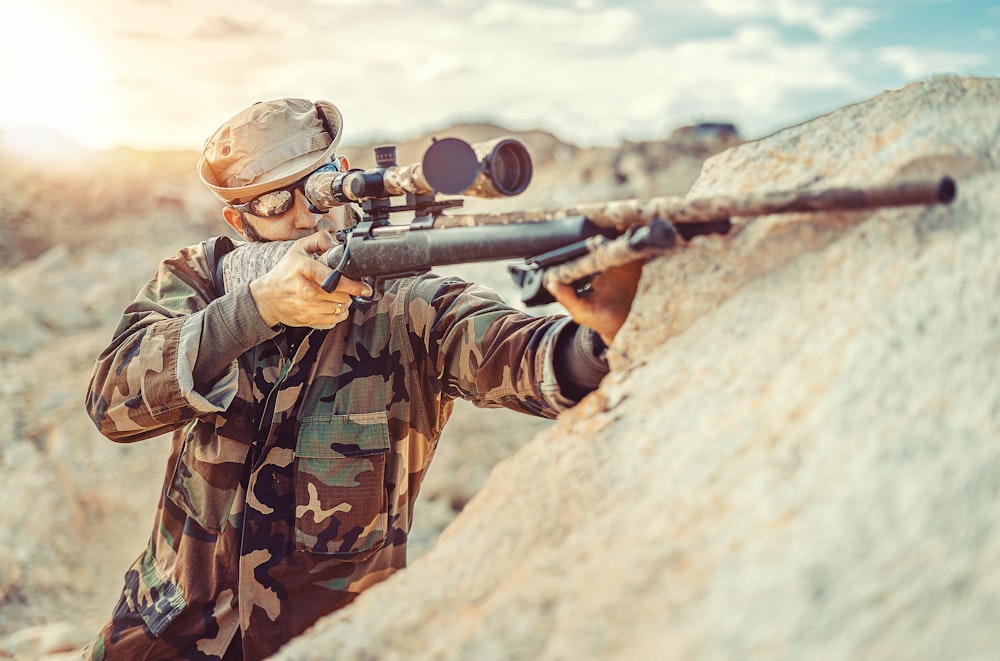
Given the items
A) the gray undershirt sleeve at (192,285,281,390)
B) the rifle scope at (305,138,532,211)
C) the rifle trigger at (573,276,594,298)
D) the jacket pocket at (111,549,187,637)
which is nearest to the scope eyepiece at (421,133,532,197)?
the rifle scope at (305,138,532,211)

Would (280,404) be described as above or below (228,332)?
below

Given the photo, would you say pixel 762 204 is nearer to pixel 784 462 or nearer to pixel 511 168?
pixel 784 462

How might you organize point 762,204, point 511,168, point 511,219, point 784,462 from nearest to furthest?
1. point 784,462
2. point 762,204
3. point 511,219
4. point 511,168

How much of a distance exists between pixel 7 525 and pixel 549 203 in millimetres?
8675

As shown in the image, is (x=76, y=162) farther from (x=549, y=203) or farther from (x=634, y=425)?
(x=634, y=425)

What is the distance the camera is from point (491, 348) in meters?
2.21

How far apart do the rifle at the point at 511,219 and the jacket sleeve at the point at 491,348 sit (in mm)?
333

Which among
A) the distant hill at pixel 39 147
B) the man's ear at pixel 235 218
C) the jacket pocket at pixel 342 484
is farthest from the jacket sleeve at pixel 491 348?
the distant hill at pixel 39 147

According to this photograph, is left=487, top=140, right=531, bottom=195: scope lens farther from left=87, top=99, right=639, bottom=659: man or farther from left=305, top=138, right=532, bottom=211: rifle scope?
left=87, top=99, right=639, bottom=659: man

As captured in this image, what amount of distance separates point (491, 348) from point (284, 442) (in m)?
0.70

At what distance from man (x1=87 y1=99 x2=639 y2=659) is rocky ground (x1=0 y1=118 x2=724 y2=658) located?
265 centimetres

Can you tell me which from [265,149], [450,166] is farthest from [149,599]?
[450,166]

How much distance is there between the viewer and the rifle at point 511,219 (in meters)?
1.29

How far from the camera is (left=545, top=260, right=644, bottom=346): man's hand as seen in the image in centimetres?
156
